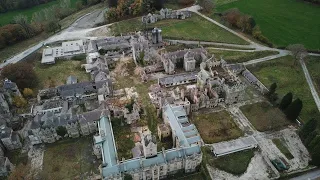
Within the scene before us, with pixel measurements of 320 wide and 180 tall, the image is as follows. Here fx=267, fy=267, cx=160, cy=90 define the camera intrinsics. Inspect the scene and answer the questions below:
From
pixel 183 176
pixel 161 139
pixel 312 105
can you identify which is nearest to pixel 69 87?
pixel 161 139

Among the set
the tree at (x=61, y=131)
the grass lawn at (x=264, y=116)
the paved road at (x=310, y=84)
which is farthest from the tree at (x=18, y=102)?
the paved road at (x=310, y=84)

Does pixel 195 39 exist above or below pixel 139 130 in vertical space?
above

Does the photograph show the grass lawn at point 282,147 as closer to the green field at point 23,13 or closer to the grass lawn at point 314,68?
the grass lawn at point 314,68

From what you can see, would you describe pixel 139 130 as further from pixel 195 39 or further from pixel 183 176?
pixel 195 39

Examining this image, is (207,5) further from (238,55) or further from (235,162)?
(235,162)

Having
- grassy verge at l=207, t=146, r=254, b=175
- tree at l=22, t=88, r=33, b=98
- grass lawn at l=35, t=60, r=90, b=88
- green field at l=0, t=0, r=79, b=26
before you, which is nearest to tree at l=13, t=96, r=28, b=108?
tree at l=22, t=88, r=33, b=98

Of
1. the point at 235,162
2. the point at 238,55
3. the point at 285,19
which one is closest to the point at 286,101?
the point at 235,162

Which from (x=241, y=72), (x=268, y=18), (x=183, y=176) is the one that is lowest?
(x=183, y=176)
